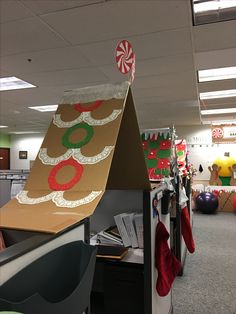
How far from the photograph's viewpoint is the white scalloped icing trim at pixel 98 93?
4.42 feet

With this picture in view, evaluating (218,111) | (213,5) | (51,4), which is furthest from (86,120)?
(218,111)

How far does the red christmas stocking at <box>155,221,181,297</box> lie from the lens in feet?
5.52

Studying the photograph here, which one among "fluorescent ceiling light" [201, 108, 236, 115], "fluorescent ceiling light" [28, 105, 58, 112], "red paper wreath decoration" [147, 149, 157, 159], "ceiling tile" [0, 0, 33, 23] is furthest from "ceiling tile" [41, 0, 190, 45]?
"fluorescent ceiling light" [201, 108, 236, 115]

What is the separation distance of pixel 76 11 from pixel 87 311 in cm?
214

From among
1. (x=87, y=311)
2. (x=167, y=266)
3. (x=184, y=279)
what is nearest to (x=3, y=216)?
(x=87, y=311)

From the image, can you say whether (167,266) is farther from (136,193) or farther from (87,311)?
(87,311)

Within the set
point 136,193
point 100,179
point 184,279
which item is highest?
point 100,179

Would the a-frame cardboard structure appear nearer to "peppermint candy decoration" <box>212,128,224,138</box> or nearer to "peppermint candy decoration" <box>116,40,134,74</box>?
"peppermint candy decoration" <box>116,40,134,74</box>

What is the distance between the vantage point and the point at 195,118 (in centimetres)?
768

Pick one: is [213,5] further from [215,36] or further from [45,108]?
[45,108]

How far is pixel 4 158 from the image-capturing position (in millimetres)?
11570

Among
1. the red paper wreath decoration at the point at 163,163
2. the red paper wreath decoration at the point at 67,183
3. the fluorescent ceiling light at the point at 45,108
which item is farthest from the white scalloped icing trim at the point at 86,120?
the fluorescent ceiling light at the point at 45,108

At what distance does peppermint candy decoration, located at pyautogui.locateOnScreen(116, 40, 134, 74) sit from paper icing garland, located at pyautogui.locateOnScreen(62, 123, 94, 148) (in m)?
0.50

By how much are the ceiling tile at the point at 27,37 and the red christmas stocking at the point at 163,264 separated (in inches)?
79.4
